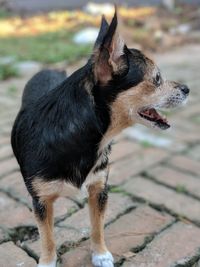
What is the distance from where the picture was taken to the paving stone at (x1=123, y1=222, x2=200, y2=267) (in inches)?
103

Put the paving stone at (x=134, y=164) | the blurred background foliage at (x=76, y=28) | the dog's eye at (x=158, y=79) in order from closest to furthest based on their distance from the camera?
the dog's eye at (x=158, y=79) → the paving stone at (x=134, y=164) → the blurred background foliage at (x=76, y=28)

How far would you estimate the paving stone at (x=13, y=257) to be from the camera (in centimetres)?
260

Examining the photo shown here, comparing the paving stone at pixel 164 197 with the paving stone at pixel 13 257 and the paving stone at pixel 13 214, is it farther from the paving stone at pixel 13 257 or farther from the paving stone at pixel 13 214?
the paving stone at pixel 13 257

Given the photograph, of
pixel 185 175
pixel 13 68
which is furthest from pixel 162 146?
pixel 13 68

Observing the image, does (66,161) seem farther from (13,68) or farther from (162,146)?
(13,68)

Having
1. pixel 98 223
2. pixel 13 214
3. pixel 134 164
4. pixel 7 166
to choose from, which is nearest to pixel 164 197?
pixel 134 164

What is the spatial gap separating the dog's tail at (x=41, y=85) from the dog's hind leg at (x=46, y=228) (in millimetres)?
767

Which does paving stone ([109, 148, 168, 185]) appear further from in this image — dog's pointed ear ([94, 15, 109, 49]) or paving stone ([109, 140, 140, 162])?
dog's pointed ear ([94, 15, 109, 49])

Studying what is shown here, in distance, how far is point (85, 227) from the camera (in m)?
2.94

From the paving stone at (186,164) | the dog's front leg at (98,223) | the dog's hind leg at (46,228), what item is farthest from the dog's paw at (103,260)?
the paving stone at (186,164)

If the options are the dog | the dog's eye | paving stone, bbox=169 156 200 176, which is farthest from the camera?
paving stone, bbox=169 156 200 176

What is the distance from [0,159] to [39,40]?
16.2ft

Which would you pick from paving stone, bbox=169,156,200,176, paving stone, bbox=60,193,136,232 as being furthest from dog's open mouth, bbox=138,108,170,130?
paving stone, bbox=169,156,200,176

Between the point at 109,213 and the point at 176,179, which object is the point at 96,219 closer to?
the point at 109,213
